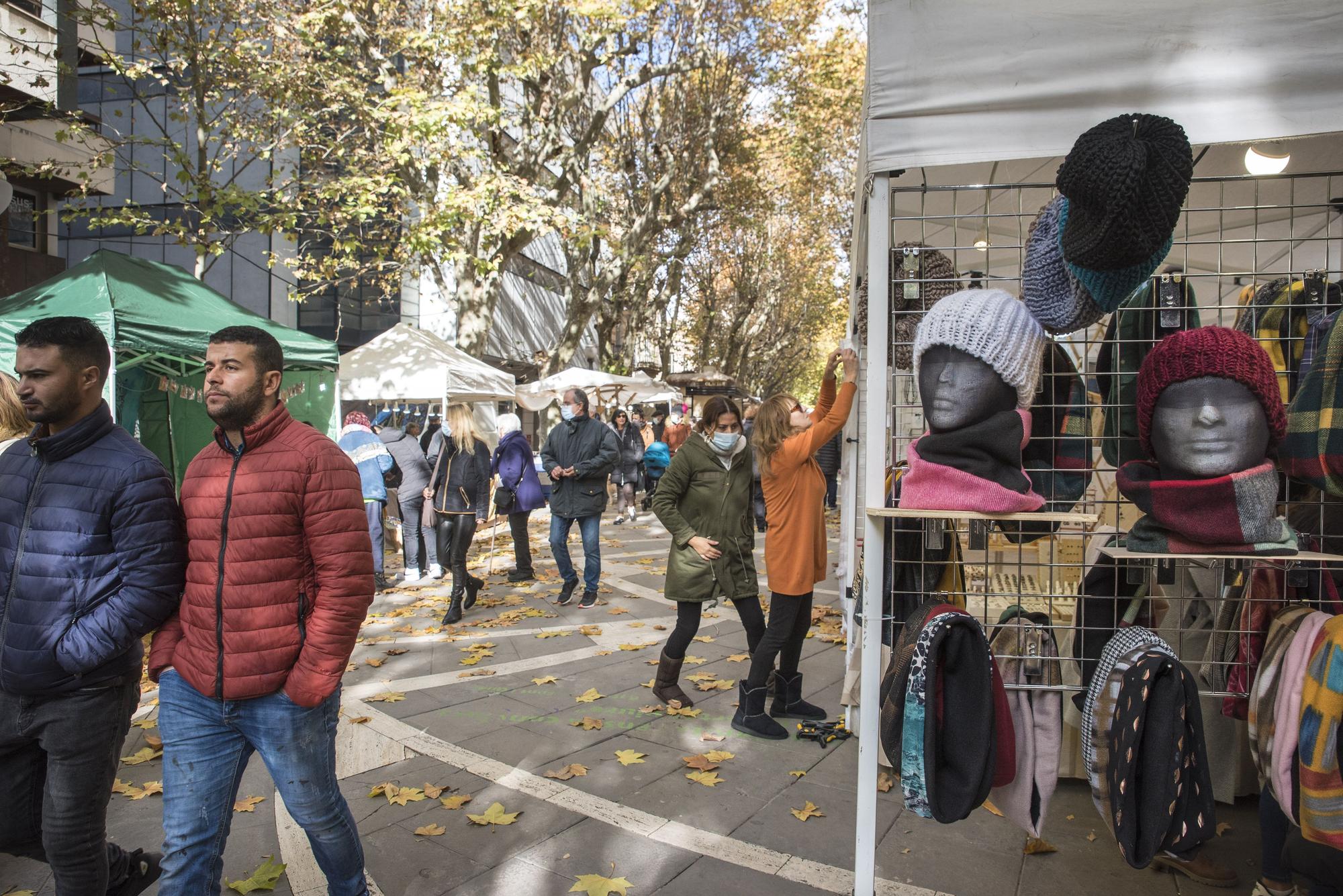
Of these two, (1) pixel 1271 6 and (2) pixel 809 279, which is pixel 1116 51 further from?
(2) pixel 809 279

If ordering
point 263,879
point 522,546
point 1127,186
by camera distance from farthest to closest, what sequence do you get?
1. point 522,546
2. point 263,879
3. point 1127,186

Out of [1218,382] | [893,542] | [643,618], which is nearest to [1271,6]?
[1218,382]

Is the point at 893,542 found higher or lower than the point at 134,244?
lower

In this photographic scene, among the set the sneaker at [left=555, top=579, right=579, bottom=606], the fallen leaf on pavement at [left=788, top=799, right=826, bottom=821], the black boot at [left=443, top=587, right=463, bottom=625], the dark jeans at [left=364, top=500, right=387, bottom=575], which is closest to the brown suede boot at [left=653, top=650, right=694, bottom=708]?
the fallen leaf on pavement at [left=788, top=799, right=826, bottom=821]

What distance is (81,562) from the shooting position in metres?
2.54

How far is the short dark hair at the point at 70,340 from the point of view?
2.62 metres

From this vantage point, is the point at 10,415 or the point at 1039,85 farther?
the point at 10,415

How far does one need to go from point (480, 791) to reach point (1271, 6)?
415 centimetres

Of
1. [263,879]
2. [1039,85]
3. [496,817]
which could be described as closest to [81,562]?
[263,879]

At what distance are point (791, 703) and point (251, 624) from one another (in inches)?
135

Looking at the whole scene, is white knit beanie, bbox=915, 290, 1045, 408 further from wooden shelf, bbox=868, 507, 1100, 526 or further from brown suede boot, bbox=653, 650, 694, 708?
brown suede boot, bbox=653, 650, 694, 708

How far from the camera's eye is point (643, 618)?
26.0 ft

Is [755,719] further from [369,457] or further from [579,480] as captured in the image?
[369,457]

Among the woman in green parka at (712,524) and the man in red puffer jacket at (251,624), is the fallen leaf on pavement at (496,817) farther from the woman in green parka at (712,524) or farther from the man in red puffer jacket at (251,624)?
the woman in green parka at (712,524)
